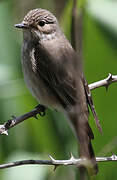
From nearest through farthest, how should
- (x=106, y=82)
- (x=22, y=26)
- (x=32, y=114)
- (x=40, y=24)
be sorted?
(x=106, y=82) → (x=32, y=114) → (x=22, y=26) → (x=40, y=24)

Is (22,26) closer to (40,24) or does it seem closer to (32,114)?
(40,24)

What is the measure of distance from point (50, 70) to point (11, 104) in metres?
0.46

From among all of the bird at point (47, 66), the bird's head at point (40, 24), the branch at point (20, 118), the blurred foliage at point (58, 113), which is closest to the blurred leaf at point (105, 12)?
the blurred foliage at point (58, 113)

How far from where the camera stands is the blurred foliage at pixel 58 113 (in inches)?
117

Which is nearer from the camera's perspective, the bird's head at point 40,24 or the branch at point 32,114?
the branch at point 32,114

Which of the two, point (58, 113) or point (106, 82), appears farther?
point (58, 113)

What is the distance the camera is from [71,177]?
8.32 feet

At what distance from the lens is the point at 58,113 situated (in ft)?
11.5

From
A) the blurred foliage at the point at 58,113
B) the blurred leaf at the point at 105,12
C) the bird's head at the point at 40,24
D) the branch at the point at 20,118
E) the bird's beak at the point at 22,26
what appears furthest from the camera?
the bird's head at the point at 40,24

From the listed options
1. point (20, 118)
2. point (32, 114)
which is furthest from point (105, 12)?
point (20, 118)

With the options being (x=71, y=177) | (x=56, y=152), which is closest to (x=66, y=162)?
(x=71, y=177)

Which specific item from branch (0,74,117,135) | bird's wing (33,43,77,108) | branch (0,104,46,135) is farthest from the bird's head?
branch (0,74,117,135)

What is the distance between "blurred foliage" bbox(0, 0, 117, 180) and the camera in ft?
9.77

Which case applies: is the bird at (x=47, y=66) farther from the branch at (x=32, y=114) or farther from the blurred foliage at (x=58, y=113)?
the branch at (x=32, y=114)
